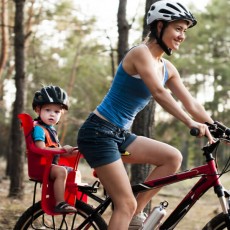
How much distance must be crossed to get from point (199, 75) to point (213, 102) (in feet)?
5.52

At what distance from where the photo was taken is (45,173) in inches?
174

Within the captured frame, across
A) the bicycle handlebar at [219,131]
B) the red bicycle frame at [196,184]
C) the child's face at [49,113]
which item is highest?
the bicycle handlebar at [219,131]

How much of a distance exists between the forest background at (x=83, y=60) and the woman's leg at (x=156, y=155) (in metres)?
12.0

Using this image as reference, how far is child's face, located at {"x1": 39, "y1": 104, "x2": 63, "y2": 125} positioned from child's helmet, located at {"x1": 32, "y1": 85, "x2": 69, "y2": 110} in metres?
0.06

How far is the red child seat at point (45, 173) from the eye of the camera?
14.5ft

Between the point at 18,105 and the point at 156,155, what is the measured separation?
23.7 ft

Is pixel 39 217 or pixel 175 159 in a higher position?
pixel 175 159

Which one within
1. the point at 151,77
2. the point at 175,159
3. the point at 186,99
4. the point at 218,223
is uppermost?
the point at 151,77

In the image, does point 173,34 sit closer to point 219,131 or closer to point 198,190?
point 219,131

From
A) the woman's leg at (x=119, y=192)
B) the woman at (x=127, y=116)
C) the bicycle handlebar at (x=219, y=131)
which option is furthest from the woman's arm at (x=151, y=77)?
the woman's leg at (x=119, y=192)

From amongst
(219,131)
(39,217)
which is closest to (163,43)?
(219,131)

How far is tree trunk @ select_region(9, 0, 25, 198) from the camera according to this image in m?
10.6

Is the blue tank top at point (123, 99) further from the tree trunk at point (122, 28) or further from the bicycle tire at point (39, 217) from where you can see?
the tree trunk at point (122, 28)

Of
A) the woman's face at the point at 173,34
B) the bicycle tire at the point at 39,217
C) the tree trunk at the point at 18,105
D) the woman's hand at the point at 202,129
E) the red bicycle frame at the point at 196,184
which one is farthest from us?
the tree trunk at the point at 18,105
